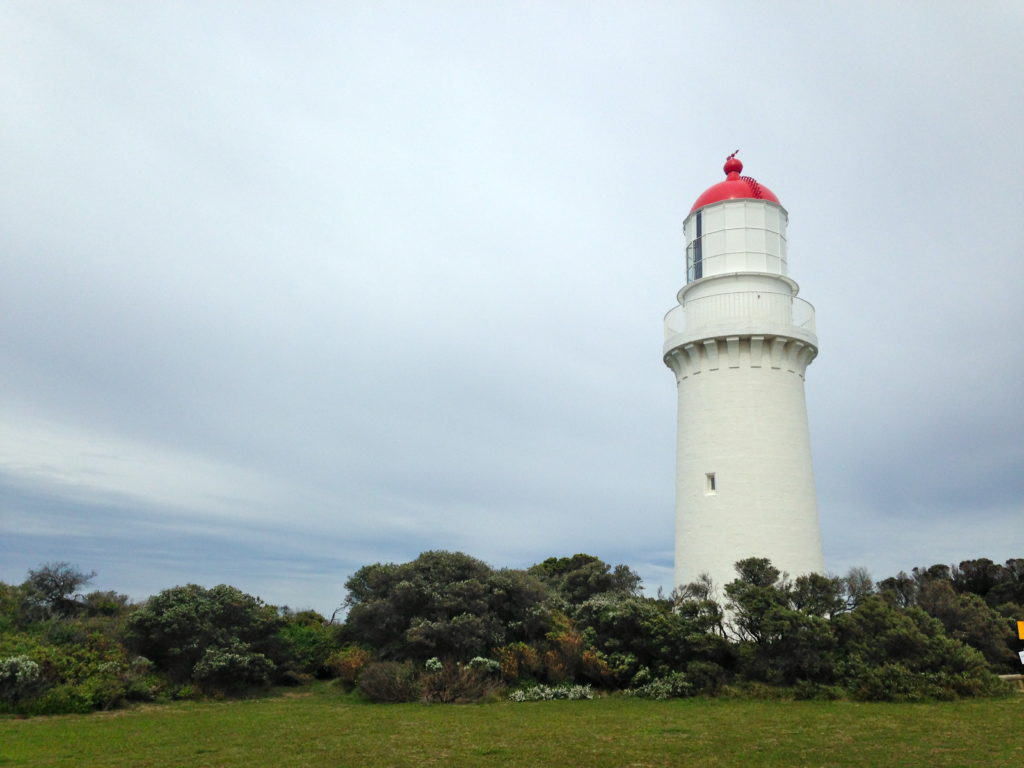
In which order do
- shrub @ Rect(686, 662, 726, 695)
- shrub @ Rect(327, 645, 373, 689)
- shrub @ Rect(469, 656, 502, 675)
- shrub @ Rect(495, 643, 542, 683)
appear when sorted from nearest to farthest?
1. shrub @ Rect(686, 662, 726, 695)
2. shrub @ Rect(469, 656, 502, 675)
3. shrub @ Rect(495, 643, 542, 683)
4. shrub @ Rect(327, 645, 373, 689)

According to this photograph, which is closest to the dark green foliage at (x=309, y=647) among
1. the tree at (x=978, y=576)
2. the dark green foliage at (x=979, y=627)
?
the dark green foliage at (x=979, y=627)

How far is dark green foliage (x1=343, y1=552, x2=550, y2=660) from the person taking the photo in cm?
1983

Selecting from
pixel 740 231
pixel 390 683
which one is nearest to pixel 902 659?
pixel 390 683

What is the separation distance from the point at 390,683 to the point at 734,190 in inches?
648

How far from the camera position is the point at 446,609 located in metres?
20.4

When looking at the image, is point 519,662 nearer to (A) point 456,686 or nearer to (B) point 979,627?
(A) point 456,686

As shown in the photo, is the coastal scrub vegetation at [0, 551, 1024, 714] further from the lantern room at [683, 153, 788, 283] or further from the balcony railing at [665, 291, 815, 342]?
the lantern room at [683, 153, 788, 283]

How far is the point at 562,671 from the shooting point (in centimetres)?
1905

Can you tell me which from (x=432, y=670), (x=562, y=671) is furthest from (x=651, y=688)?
(x=432, y=670)

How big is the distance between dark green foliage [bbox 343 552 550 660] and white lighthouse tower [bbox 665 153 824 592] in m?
4.45

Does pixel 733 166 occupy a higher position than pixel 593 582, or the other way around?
pixel 733 166

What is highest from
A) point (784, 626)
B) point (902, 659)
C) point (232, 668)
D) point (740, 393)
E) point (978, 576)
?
point (740, 393)

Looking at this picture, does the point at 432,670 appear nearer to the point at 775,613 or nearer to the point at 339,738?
Answer: the point at 339,738

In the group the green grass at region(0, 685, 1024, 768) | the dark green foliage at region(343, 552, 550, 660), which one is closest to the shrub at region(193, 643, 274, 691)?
the green grass at region(0, 685, 1024, 768)
